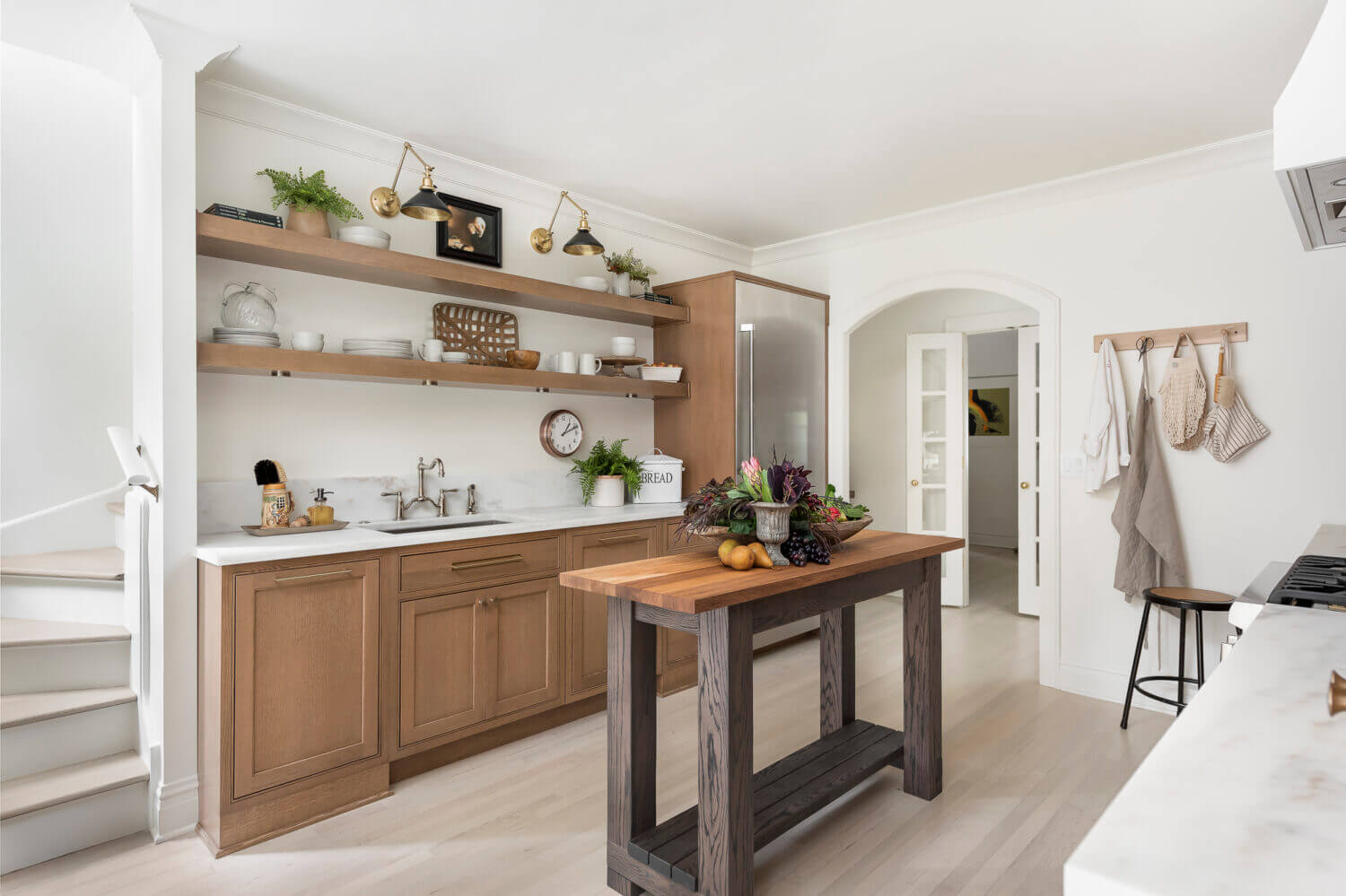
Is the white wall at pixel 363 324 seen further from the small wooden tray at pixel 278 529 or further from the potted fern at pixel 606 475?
the small wooden tray at pixel 278 529

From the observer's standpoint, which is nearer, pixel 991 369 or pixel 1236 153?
pixel 1236 153

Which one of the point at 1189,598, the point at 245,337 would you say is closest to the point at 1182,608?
the point at 1189,598

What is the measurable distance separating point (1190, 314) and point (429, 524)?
12.1ft

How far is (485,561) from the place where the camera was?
3098 millimetres

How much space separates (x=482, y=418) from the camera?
3.82m

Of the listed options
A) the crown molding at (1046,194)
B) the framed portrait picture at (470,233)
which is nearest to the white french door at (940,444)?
the crown molding at (1046,194)

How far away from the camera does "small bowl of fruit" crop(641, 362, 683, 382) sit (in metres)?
4.38

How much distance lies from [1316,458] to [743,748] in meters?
2.95

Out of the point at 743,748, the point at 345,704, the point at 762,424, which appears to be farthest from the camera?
the point at 762,424

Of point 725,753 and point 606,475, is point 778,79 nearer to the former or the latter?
point 606,475

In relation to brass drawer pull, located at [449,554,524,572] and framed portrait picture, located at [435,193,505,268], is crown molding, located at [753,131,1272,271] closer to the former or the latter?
framed portrait picture, located at [435,193,505,268]

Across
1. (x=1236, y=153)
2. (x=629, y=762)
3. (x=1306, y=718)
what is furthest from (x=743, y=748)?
(x=1236, y=153)

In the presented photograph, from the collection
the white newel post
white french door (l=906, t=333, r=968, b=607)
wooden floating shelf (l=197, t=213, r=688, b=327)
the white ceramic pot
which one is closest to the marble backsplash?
the white ceramic pot

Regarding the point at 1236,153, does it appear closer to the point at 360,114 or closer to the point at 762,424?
the point at 762,424
